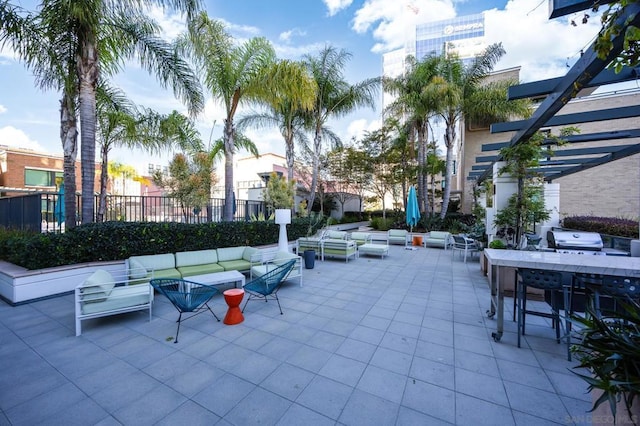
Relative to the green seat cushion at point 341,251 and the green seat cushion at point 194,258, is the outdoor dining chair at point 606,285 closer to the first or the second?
the green seat cushion at point 341,251

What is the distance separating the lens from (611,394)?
1.37m

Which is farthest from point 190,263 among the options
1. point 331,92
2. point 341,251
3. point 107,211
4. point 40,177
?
point 40,177

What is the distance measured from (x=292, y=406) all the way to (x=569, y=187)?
18.2 metres

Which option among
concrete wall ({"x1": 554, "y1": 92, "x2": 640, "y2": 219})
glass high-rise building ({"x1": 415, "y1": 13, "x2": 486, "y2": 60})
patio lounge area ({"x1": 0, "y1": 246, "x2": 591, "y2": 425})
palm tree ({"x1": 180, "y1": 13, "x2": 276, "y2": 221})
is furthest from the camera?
glass high-rise building ({"x1": 415, "y1": 13, "x2": 486, "y2": 60})

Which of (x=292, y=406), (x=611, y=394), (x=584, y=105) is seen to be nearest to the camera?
(x=611, y=394)

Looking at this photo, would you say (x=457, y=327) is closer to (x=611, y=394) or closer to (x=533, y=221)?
(x=611, y=394)

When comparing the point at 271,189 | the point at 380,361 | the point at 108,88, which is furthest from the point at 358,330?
the point at 108,88

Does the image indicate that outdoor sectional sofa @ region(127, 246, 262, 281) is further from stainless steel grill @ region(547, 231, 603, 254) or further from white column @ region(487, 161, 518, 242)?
stainless steel grill @ region(547, 231, 603, 254)

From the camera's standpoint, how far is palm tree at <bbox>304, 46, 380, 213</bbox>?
12609 millimetres

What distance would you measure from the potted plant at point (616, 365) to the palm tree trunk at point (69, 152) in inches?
320

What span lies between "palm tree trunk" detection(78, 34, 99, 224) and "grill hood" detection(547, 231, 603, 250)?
11898 mm

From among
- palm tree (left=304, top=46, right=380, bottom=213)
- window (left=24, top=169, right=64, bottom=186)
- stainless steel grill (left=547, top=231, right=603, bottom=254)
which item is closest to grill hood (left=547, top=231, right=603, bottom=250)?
stainless steel grill (left=547, top=231, right=603, bottom=254)

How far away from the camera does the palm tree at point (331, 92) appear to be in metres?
12.6

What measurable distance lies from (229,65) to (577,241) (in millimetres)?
11108
